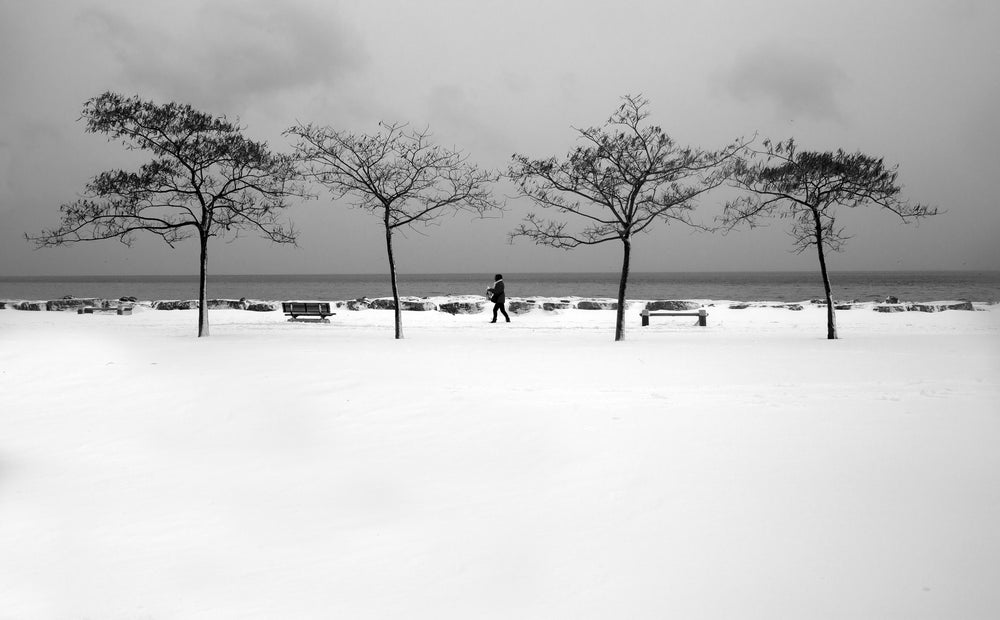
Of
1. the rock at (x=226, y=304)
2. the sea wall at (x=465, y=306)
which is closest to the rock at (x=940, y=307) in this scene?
the sea wall at (x=465, y=306)

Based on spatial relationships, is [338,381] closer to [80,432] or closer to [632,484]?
[80,432]

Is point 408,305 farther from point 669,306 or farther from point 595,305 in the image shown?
point 669,306

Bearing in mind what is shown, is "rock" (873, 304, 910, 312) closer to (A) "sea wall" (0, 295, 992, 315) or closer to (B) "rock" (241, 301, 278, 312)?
(A) "sea wall" (0, 295, 992, 315)

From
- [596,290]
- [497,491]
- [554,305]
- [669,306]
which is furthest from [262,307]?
[596,290]

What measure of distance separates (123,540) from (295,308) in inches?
918

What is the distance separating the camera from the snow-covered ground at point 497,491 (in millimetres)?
4832

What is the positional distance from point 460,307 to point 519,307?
281cm

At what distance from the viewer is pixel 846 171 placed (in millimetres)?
21109

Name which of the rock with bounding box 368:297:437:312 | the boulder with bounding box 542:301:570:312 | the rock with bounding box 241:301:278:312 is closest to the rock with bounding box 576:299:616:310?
the boulder with bounding box 542:301:570:312

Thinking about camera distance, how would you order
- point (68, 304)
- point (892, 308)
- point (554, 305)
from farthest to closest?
point (68, 304) < point (554, 305) < point (892, 308)

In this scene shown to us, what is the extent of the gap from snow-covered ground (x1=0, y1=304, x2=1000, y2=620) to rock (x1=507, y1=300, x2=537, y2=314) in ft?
62.9

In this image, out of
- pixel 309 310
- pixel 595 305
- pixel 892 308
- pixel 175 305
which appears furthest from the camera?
pixel 175 305

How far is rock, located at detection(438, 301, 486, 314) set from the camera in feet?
108

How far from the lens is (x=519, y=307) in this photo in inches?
1284
